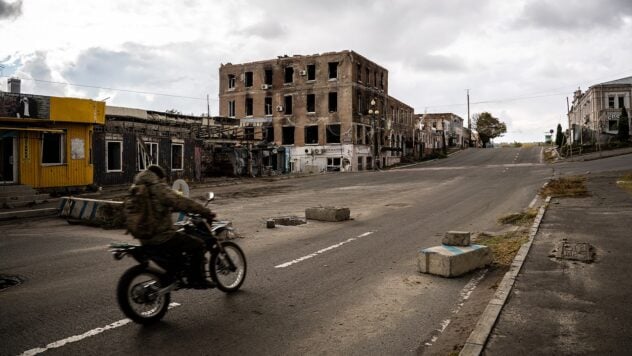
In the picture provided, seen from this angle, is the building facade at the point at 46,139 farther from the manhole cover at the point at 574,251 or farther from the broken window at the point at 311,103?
the broken window at the point at 311,103

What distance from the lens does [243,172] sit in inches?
1508

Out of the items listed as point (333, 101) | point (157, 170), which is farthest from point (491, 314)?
point (333, 101)

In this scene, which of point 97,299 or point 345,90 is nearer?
point 97,299

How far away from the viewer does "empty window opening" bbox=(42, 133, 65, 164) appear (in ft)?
69.2

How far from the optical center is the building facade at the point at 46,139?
19672 mm

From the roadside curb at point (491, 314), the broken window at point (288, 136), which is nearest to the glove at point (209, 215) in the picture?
the roadside curb at point (491, 314)

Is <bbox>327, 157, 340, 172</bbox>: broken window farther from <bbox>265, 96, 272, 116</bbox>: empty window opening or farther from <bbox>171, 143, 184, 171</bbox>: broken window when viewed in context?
<bbox>171, 143, 184, 171</bbox>: broken window

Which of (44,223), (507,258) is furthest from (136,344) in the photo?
(44,223)

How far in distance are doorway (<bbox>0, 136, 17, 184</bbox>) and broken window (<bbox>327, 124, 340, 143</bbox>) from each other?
32.9 m

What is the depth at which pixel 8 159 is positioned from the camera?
19766 mm

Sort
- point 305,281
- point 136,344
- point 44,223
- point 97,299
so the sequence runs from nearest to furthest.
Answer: point 136,344 < point 97,299 < point 305,281 < point 44,223

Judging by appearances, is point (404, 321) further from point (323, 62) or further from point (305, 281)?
point (323, 62)

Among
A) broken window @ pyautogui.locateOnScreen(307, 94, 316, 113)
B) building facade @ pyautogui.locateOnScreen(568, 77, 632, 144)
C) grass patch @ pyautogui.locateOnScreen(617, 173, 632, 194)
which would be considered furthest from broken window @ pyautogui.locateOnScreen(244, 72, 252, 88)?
building facade @ pyautogui.locateOnScreen(568, 77, 632, 144)

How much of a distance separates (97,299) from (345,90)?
4457 cm
